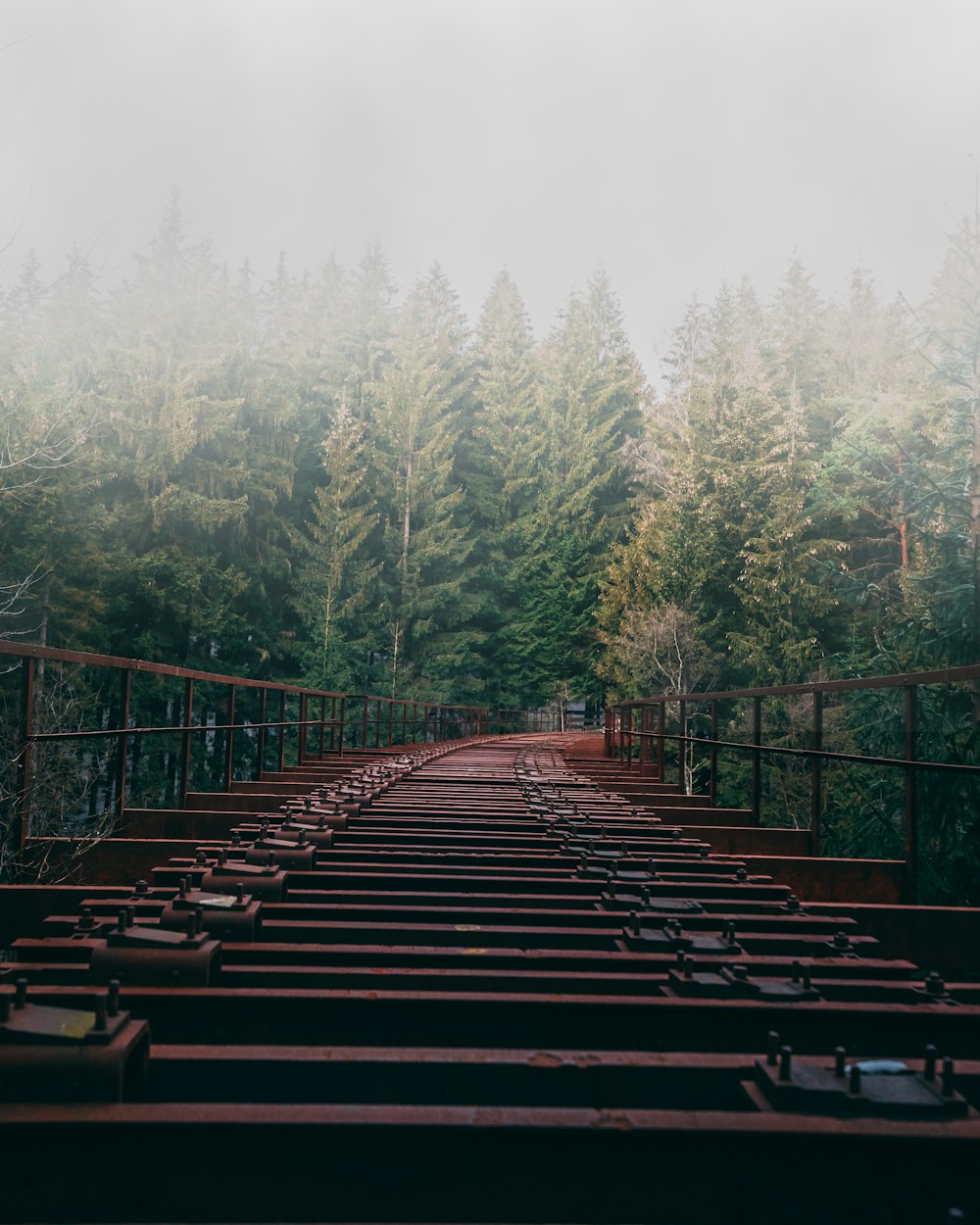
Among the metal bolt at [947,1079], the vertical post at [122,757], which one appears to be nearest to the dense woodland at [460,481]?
Answer: the vertical post at [122,757]

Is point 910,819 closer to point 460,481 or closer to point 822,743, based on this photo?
point 822,743

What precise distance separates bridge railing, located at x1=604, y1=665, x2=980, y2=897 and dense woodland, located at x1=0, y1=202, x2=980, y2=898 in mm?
2055

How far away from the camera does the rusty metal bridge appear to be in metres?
1.31

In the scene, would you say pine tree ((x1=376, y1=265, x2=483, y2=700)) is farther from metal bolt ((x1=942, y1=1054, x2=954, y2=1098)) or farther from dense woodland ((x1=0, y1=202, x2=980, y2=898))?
metal bolt ((x1=942, y1=1054, x2=954, y2=1098))

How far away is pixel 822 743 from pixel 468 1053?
61.0ft

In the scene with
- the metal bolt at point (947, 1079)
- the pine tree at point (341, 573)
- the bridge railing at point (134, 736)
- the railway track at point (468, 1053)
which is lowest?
the bridge railing at point (134, 736)

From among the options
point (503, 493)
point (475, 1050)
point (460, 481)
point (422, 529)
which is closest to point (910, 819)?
point (475, 1050)

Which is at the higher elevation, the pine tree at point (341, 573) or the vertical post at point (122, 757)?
the pine tree at point (341, 573)

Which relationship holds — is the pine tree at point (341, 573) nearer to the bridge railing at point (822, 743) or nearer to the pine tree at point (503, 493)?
the pine tree at point (503, 493)

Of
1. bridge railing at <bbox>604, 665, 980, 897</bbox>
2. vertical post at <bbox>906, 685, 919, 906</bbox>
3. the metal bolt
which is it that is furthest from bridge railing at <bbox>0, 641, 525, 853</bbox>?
the metal bolt

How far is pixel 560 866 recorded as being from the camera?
11.8ft

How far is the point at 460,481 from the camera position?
49.8m

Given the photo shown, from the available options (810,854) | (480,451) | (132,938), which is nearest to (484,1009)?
(132,938)

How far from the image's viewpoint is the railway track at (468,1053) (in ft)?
4.30
